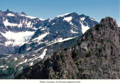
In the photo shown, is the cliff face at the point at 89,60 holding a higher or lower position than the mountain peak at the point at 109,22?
lower

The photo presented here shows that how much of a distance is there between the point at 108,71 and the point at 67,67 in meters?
45.0

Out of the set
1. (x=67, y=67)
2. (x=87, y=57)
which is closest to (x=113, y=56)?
(x=87, y=57)

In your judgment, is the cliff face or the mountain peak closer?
the cliff face

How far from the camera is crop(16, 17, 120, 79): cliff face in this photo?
131 metres

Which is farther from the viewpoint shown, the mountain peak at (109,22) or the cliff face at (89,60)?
the mountain peak at (109,22)

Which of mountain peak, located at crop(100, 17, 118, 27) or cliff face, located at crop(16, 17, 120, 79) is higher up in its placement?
mountain peak, located at crop(100, 17, 118, 27)

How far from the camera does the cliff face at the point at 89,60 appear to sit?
131 meters

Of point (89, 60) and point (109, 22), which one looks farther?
point (109, 22)

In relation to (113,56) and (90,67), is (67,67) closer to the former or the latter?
(90,67)

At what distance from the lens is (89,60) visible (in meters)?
160

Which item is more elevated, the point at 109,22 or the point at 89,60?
the point at 109,22

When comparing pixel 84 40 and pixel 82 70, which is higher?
pixel 84 40

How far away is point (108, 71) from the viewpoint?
16100 cm

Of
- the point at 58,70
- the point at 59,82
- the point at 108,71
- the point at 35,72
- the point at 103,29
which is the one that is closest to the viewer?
the point at 59,82
